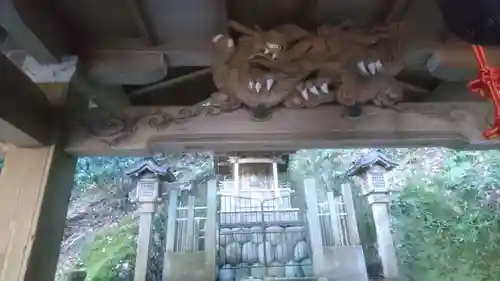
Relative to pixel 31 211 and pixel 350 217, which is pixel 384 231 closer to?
pixel 350 217

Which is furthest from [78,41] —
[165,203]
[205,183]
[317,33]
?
[205,183]

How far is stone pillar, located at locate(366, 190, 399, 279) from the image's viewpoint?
13.1ft

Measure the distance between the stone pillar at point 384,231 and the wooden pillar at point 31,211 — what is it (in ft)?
11.2

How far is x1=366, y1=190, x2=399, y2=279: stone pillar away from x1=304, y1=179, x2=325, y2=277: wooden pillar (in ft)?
1.91

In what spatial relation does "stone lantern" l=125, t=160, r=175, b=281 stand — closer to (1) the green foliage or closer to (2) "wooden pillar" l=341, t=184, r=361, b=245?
(2) "wooden pillar" l=341, t=184, r=361, b=245

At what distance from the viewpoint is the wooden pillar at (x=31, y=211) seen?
1.16 m

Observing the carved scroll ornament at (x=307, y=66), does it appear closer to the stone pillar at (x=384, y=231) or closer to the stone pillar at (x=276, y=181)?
the stone pillar at (x=384, y=231)

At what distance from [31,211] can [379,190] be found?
3.84 metres

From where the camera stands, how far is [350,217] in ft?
14.7

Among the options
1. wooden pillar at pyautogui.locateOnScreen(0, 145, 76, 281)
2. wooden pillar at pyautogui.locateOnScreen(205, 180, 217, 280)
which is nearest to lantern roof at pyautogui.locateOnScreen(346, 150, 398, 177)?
wooden pillar at pyautogui.locateOnScreen(205, 180, 217, 280)

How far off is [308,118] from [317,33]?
0.93ft

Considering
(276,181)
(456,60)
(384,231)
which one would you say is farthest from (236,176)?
(456,60)

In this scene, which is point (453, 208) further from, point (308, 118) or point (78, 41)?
point (78, 41)

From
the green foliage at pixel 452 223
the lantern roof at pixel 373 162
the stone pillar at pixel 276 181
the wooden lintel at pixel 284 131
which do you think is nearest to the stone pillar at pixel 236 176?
the stone pillar at pixel 276 181
